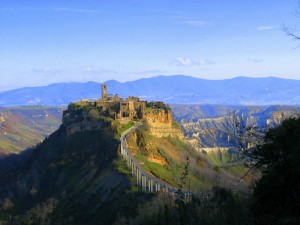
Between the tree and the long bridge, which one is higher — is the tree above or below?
above

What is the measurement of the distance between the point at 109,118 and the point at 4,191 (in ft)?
53.6

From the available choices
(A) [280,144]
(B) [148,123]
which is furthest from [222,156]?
(A) [280,144]

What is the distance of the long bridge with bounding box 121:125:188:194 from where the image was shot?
34719 millimetres

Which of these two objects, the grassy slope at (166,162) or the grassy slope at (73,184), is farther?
the grassy slope at (166,162)

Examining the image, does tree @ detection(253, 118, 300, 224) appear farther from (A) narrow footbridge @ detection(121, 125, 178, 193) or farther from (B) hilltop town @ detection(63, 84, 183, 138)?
(B) hilltop town @ detection(63, 84, 183, 138)

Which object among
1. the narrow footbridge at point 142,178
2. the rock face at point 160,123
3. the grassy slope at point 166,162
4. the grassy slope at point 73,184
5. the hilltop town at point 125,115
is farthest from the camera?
the rock face at point 160,123

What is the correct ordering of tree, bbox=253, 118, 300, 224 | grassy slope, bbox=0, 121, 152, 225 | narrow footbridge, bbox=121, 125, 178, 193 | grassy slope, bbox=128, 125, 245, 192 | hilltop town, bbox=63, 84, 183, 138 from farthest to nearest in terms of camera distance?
hilltop town, bbox=63, 84, 183, 138, grassy slope, bbox=128, 125, 245, 192, grassy slope, bbox=0, 121, 152, 225, narrow footbridge, bbox=121, 125, 178, 193, tree, bbox=253, 118, 300, 224

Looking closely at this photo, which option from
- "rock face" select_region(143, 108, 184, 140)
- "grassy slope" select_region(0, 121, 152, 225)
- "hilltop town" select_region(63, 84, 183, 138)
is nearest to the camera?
"grassy slope" select_region(0, 121, 152, 225)

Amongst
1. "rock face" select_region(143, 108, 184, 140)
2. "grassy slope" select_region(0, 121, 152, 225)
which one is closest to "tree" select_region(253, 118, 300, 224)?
"grassy slope" select_region(0, 121, 152, 225)

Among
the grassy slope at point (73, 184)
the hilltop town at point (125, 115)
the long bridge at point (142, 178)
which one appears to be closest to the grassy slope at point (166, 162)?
the long bridge at point (142, 178)

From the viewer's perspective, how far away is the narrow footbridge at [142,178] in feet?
114

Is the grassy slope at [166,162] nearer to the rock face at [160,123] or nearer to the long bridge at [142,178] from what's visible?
the long bridge at [142,178]

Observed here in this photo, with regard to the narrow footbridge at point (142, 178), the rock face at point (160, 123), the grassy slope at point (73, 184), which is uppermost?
the rock face at point (160, 123)

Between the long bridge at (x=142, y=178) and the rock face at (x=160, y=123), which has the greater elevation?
the rock face at (x=160, y=123)
